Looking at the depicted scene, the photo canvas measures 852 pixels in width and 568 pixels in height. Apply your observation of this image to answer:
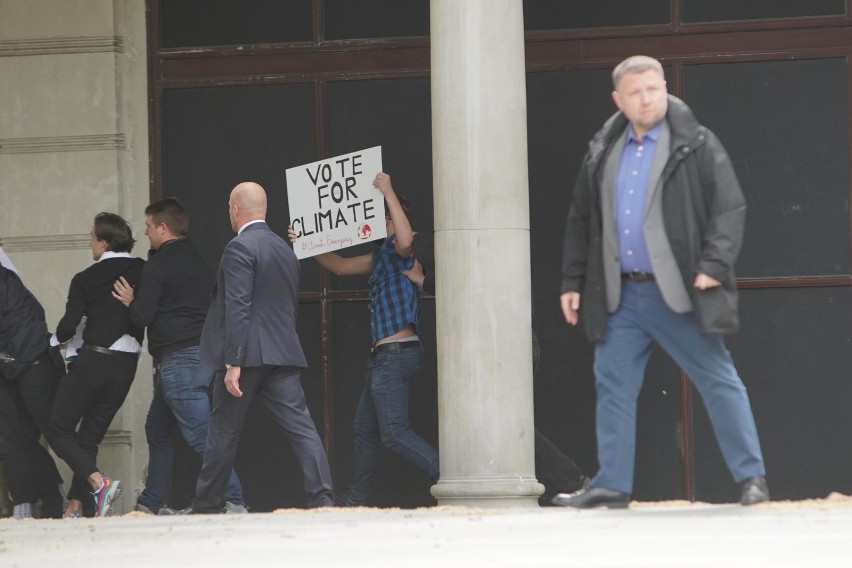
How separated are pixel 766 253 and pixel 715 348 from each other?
452 centimetres

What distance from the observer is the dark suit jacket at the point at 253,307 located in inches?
397

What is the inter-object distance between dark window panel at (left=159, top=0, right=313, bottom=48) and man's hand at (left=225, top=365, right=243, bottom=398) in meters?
3.53

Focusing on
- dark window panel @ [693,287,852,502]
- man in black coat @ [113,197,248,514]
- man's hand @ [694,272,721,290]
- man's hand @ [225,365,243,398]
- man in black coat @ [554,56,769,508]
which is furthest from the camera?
dark window panel @ [693,287,852,502]

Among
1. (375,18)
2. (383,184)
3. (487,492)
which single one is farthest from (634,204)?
(375,18)

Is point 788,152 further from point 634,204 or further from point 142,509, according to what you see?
point 142,509

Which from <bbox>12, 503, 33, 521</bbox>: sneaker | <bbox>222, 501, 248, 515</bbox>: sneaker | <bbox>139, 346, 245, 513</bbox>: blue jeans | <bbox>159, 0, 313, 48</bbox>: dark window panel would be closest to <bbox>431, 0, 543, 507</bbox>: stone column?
<bbox>222, 501, 248, 515</bbox>: sneaker

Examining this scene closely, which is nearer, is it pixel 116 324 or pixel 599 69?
pixel 116 324

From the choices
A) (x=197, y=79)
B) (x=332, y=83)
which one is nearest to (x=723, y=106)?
(x=332, y=83)

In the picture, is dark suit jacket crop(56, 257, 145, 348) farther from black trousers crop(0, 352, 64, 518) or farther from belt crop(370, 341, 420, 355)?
belt crop(370, 341, 420, 355)

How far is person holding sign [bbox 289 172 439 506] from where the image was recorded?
11.3 meters

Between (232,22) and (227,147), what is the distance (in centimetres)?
89

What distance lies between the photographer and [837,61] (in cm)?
1239

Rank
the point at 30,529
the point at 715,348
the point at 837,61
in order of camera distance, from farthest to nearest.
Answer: the point at 837,61 < the point at 30,529 < the point at 715,348

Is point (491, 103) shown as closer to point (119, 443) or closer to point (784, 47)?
point (784, 47)
